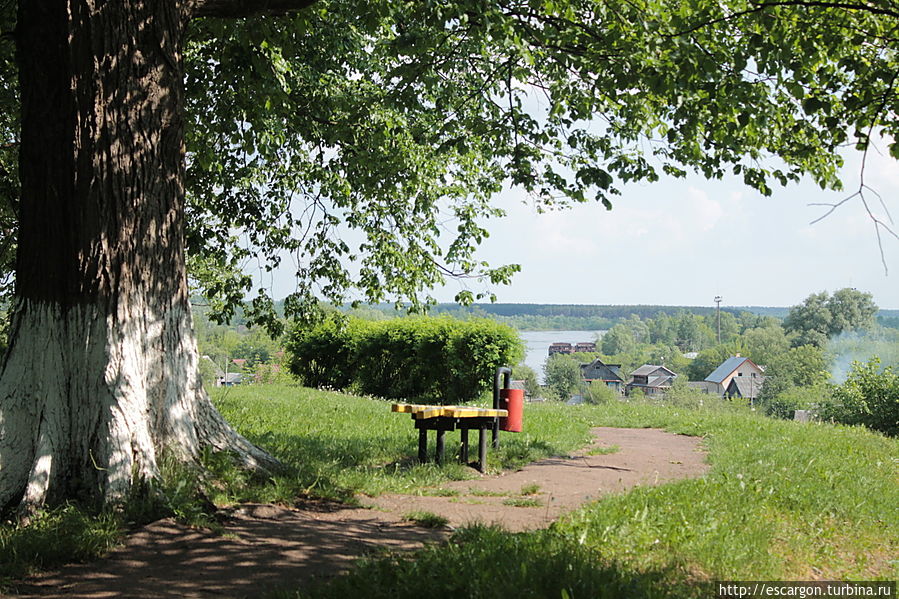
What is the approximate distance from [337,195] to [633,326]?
12918cm

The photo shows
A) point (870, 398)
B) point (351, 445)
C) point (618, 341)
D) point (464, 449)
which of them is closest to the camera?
point (464, 449)

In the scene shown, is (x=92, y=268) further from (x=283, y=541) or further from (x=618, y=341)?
(x=618, y=341)

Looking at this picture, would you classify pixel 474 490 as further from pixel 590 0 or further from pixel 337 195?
pixel 337 195

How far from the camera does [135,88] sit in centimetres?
606

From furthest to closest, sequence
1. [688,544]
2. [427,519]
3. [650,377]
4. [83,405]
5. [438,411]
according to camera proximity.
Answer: [650,377] < [438,411] < [427,519] < [83,405] < [688,544]

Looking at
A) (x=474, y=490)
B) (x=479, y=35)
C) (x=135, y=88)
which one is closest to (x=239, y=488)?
(x=474, y=490)

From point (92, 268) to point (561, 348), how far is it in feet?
384

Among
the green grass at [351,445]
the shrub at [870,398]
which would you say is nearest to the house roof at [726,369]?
the shrub at [870,398]

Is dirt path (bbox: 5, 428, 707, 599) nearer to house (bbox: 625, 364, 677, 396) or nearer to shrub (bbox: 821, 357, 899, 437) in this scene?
shrub (bbox: 821, 357, 899, 437)

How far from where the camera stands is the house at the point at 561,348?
4527 inches

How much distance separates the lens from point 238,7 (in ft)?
23.0

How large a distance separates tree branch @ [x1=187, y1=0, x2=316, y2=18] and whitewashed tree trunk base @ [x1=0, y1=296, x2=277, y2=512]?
285 centimetres

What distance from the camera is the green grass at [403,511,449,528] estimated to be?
19.6 ft

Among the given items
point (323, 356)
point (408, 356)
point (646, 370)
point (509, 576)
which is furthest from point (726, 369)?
point (509, 576)
